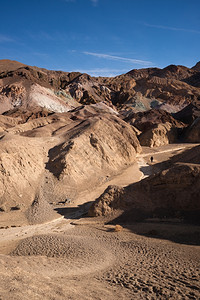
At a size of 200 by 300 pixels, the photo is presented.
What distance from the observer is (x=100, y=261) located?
894 cm

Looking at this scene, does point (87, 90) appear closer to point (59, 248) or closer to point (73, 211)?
point (73, 211)

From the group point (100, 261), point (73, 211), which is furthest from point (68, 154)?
point (100, 261)

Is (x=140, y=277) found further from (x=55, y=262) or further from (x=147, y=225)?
(x=147, y=225)

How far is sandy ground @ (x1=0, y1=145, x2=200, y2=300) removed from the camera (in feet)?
20.1

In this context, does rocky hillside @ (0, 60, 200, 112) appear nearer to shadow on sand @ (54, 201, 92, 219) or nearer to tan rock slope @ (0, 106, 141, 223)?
tan rock slope @ (0, 106, 141, 223)

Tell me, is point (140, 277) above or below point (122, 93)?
below

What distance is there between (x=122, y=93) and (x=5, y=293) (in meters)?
85.4

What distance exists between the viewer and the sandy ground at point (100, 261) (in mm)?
6141

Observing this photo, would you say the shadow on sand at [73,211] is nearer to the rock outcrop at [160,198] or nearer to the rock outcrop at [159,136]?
the rock outcrop at [160,198]

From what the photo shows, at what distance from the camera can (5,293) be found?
17.8 feet

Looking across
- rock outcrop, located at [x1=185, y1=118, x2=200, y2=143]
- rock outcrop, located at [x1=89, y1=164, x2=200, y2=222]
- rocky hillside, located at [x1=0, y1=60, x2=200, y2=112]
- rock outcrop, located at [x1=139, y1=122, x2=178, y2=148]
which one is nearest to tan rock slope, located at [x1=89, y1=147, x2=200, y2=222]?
rock outcrop, located at [x1=89, y1=164, x2=200, y2=222]

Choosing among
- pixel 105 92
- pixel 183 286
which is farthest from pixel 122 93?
pixel 183 286

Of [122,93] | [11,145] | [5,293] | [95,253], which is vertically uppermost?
[122,93]

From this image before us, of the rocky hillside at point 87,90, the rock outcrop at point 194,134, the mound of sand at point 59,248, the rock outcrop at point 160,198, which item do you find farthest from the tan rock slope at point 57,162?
the rocky hillside at point 87,90
